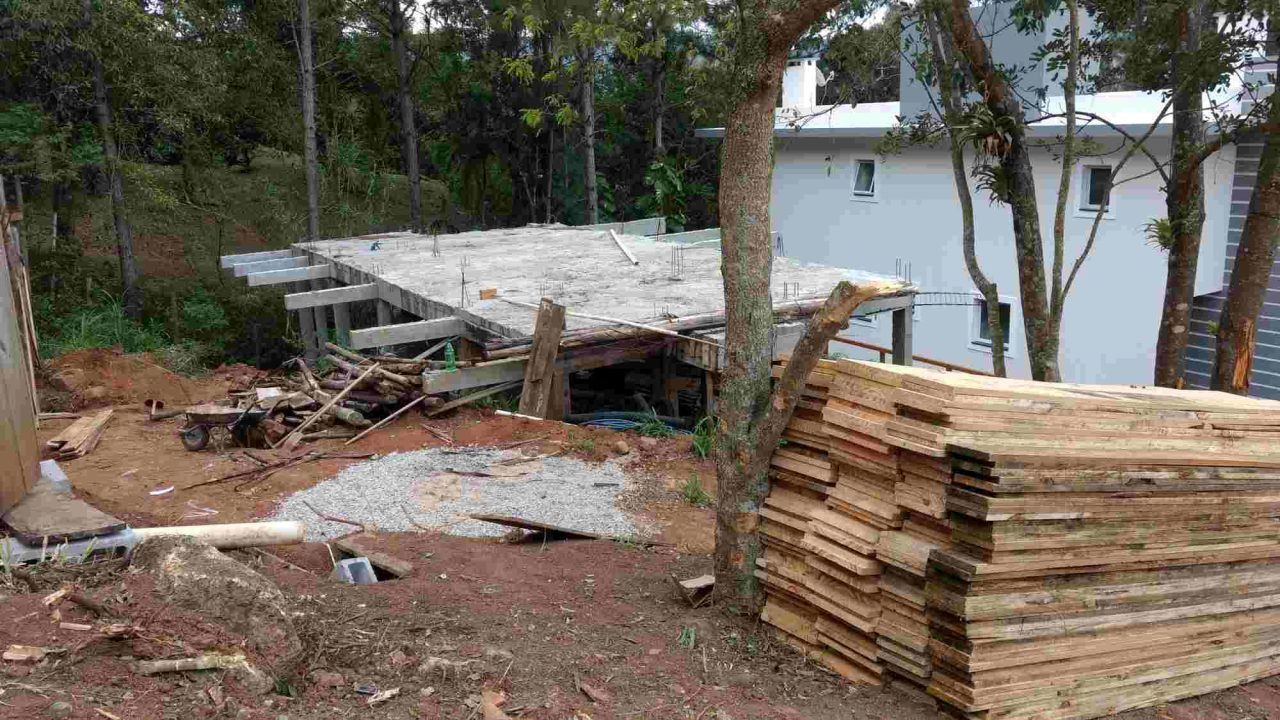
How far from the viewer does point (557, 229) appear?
21.7m

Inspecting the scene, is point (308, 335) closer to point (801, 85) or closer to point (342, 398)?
point (342, 398)

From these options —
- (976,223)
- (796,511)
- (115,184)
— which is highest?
(115,184)

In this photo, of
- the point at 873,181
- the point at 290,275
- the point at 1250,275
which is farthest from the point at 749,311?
the point at 873,181

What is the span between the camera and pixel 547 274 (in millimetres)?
15562

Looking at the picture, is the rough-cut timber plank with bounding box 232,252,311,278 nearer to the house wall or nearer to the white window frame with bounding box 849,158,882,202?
the house wall

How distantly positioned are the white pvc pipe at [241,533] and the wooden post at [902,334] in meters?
10.0

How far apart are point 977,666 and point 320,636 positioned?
2.96 m

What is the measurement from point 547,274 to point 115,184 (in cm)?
860

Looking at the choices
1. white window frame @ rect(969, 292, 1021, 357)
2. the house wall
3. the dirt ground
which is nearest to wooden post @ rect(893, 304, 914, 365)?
the house wall

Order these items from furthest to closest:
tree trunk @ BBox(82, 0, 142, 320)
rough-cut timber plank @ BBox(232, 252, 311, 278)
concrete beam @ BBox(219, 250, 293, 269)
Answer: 1. concrete beam @ BBox(219, 250, 293, 269)
2. tree trunk @ BBox(82, 0, 142, 320)
3. rough-cut timber plank @ BBox(232, 252, 311, 278)

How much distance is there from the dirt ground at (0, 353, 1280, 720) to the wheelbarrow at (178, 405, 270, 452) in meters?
3.78

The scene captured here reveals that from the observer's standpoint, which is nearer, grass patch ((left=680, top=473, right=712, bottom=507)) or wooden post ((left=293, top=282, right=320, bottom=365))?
grass patch ((left=680, top=473, right=712, bottom=507))

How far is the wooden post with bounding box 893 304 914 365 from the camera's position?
1427 cm

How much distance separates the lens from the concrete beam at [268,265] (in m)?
16.8
